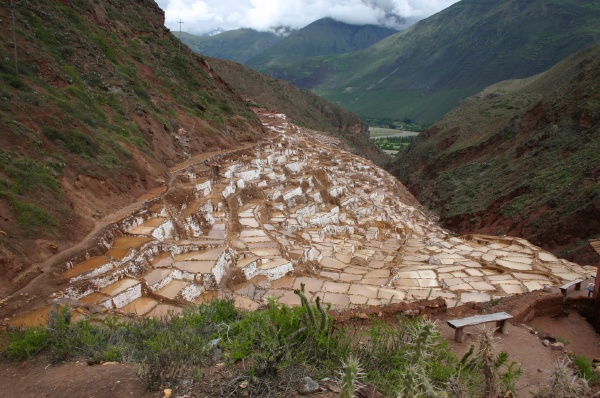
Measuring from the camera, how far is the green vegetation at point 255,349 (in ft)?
10.1

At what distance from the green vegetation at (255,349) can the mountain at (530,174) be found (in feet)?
37.5

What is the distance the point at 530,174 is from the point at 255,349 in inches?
849

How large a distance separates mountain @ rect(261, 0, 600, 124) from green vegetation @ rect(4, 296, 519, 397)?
356 ft

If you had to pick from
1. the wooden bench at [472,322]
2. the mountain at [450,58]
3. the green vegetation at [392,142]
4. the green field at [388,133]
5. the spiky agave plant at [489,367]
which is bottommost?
the green vegetation at [392,142]

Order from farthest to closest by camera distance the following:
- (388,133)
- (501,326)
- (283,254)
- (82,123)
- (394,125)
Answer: (394,125)
(388,133)
(82,123)
(283,254)
(501,326)

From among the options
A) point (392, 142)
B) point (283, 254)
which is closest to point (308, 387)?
point (283, 254)

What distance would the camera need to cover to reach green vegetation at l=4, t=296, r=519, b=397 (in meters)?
3.07

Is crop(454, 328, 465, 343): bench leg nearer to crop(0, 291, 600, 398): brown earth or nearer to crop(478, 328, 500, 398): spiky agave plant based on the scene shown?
crop(0, 291, 600, 398): brown earth

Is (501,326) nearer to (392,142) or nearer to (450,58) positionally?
(392,142)

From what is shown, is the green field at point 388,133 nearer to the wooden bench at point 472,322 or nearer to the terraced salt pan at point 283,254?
the terraced salt pan at point 283,254

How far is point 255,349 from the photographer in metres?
3.56

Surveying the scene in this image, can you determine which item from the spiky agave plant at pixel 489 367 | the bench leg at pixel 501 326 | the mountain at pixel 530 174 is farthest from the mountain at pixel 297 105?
the spiky agave plant at pixel 489 367

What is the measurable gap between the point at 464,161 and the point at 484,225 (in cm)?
1279

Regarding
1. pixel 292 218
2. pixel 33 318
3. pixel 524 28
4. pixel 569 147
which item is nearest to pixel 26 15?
pixel 292 218
